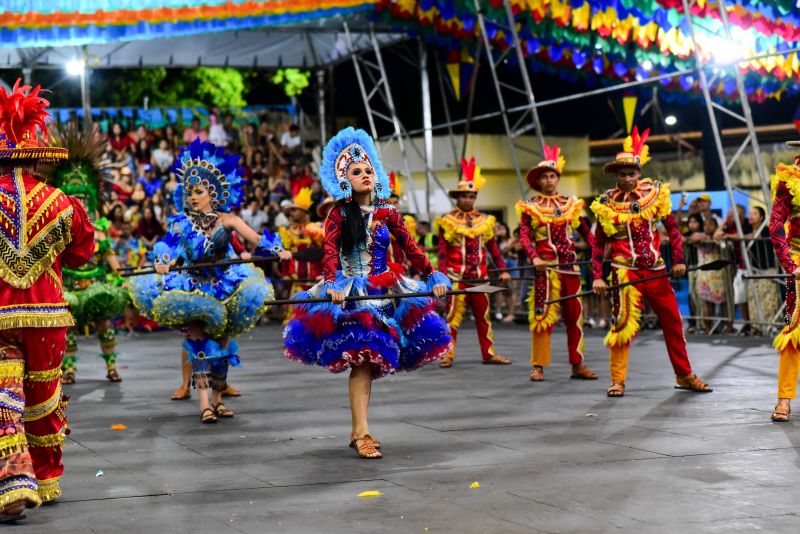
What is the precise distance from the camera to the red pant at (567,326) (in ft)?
37.9

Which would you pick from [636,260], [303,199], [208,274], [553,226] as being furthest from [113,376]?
[636,260]

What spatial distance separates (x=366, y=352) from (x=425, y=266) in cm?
72

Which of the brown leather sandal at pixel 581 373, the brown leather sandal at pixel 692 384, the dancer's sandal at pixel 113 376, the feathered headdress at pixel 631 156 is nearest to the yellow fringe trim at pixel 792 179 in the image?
the feathered headdress at pixel 631 156

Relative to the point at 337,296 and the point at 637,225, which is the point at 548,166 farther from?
the point at 337,296

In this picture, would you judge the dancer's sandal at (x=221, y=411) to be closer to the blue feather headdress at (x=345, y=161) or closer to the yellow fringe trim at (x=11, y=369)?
the blue feather headdress at (x=345, y=161)

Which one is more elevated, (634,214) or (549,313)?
(634,214)

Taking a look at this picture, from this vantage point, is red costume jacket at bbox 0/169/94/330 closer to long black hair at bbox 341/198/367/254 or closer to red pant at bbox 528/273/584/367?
long black hair at bbox 341/198/367/254

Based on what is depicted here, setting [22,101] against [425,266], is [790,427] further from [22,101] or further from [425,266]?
[22,101]

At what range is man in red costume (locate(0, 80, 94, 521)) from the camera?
6.20m

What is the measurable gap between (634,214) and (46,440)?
549cm

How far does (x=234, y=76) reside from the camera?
3231cm

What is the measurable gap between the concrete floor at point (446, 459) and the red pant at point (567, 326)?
0.96 feet

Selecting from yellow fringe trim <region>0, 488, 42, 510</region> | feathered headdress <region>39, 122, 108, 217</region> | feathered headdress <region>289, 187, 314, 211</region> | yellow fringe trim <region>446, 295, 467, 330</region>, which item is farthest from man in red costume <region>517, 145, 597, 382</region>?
yellow fringe trim <region>0, 488, 42, 510</region>

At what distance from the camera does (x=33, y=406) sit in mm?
6301
